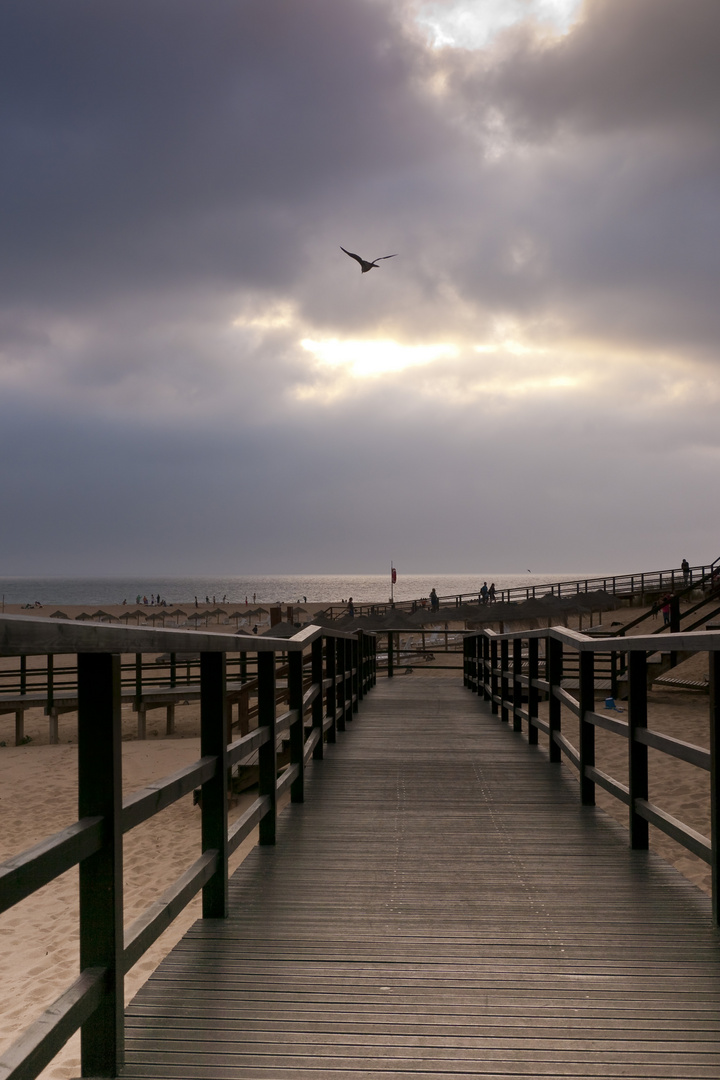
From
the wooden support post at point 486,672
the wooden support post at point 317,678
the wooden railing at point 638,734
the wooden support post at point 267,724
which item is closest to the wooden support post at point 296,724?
the wooden support post at point 267,724

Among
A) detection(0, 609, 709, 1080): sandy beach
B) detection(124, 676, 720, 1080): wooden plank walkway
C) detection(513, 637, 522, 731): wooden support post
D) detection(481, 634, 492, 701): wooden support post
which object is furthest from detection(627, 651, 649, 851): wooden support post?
detection(481, 634, 492, 701): wooden support post

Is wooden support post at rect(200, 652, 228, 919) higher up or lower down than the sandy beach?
higher up

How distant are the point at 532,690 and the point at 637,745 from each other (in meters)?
3.04

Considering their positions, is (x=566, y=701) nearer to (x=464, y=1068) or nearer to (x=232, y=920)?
(x=232, y=920)

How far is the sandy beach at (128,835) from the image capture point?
5246 millimetres

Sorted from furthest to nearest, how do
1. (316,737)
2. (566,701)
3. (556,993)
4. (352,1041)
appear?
(316,737) < (566,701) < (556,993) < (352,1041)

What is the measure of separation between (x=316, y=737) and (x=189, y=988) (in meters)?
3.87

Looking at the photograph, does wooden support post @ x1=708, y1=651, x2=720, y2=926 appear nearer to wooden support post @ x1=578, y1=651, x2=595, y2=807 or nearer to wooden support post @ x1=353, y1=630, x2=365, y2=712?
wooden support post @ x1=578, y1=651, x2=595, y2=807

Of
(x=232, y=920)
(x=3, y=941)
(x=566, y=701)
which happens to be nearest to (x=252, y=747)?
(x=232, y=920)

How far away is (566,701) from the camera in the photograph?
5.70m

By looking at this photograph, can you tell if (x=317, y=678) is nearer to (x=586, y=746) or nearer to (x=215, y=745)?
(x=586, y=746)

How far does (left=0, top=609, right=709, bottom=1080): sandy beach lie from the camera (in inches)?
207

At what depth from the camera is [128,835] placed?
8438 mm

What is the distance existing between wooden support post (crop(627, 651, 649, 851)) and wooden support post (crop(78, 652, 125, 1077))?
275 centimetres
